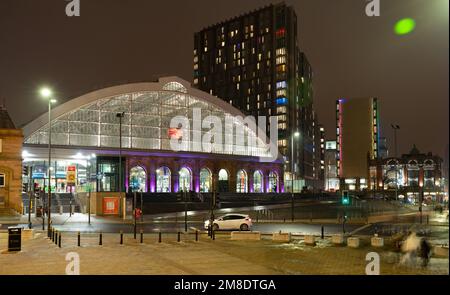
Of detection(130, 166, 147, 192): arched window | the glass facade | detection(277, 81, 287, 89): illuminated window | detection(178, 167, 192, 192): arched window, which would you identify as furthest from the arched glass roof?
detection(277, 81, 287, 89): illuminated window

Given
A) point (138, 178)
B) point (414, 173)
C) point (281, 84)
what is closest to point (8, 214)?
point (138, 178)

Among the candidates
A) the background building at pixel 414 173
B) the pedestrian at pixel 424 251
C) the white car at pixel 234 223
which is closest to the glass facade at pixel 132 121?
the white car at pixel 234 223

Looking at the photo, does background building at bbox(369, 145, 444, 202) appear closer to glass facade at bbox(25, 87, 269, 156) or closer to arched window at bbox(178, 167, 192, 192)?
arched window at bbox(178, 167, 192, 192)

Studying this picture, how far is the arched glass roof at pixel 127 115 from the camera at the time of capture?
80.7 meters

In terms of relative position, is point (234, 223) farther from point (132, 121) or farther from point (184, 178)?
point (184, 178)

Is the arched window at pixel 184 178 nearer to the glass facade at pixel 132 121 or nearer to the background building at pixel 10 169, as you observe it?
the glass facade at pixel 132 121

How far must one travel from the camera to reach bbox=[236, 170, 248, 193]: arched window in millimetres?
102938

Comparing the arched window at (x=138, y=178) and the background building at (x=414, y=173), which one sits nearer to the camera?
the arched window at (x=138, y=178)

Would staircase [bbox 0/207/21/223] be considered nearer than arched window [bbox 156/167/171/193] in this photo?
Yes

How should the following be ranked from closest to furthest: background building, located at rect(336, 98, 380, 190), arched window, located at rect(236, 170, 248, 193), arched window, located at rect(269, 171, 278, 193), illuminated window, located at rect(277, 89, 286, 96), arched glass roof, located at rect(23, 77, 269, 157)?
1. arched glass roof, located at rect(23, 77, 269, 157)
2. arched window, located at rect(236, 170, 248, 193)
3. arched window, located at rect(269, 171, 278, 193)
4. illuminated window, located at rect(277, 89, 286, 96)
5. background building, located at rect(336, 98, 380, 190)

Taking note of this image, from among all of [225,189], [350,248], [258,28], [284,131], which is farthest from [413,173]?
[350,248]

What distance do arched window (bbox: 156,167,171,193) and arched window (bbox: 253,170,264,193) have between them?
68.0ft

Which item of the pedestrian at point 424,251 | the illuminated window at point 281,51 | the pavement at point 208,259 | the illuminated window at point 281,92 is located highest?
the illuminated window at point 281,51

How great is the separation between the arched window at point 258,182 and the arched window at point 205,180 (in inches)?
461
